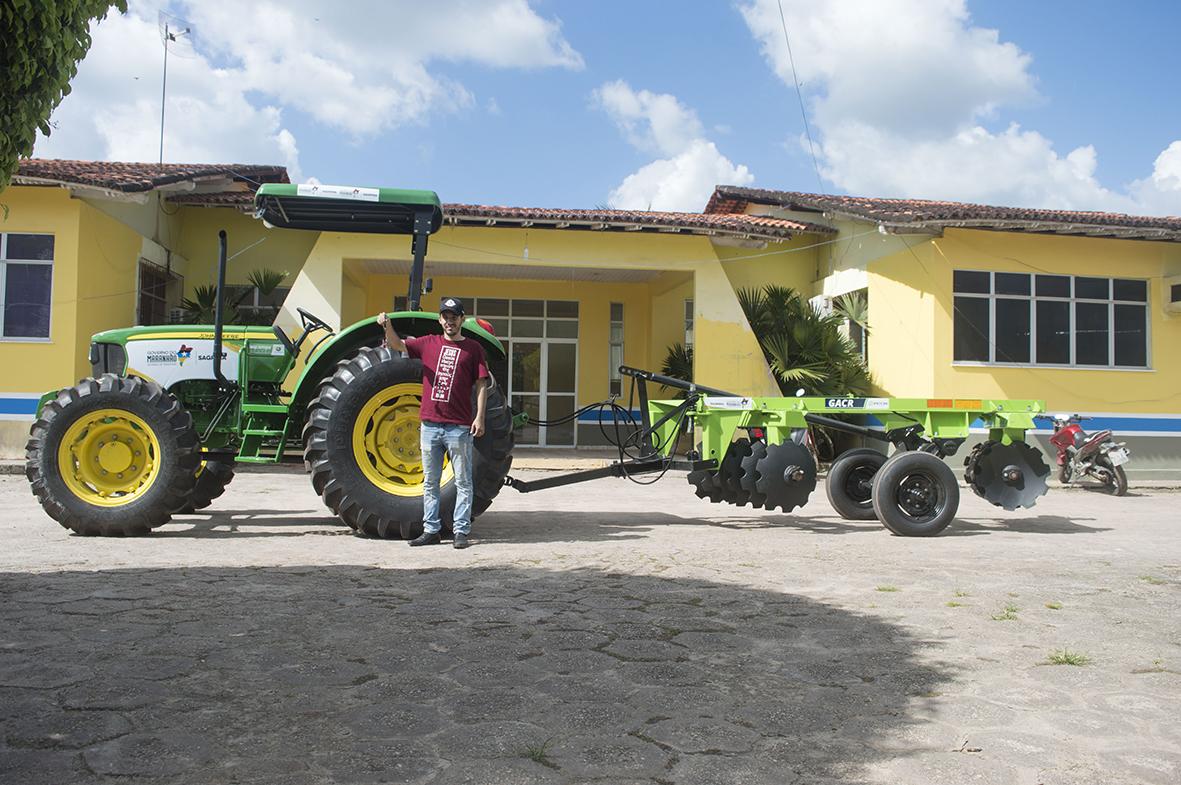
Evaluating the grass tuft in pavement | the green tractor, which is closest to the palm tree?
the green tractor

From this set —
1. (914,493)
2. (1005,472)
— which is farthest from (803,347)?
(914,493)

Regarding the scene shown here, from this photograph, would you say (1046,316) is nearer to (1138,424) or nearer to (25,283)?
(1138,424)

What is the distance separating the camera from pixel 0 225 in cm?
1341

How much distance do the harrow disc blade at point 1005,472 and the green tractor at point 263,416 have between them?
4.25m

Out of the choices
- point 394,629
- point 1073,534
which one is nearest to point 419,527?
point 394,629

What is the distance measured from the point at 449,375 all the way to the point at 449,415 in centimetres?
30

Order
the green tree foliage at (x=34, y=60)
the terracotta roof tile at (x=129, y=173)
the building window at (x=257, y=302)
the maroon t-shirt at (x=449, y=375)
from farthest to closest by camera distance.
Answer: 1. the building window at (x=257, y=302)
2. the terracotta roof tile at (x=129, y=173)
3. the maroon t-shirt at (x=449, y=375)
4. the green tree foliage at (x=34, y=60)

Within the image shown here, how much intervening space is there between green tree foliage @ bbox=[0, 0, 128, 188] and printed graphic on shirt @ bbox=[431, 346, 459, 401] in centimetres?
380

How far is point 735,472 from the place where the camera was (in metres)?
7.89

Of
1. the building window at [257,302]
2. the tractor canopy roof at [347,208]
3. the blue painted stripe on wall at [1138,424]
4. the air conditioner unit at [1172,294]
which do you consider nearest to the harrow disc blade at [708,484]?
the tractor canopy roof at [347,208]

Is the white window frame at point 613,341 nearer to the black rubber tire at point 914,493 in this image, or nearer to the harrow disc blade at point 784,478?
the black rubber tire at point 914,493

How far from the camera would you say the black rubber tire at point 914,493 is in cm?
785

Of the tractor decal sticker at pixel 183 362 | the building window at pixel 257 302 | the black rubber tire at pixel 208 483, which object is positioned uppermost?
the building window at pixel 257 302

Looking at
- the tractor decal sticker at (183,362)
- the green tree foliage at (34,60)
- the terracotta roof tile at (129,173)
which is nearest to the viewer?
the green tree foliage at (34,60)
